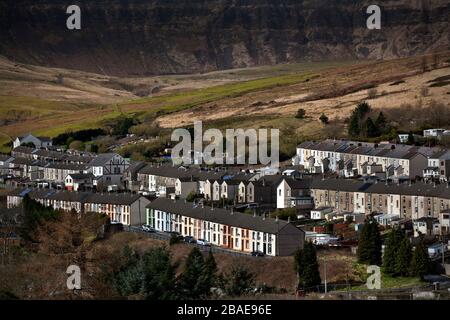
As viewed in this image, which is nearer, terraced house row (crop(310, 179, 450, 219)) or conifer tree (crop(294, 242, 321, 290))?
conifer tree (crop(294, 242, 321, 290))

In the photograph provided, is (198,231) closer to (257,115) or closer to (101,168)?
(101,168)

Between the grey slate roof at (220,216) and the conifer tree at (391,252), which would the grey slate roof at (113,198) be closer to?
the grey slate roof at (220,216)

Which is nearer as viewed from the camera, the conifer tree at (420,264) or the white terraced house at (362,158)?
the conifer tree at (420,264)

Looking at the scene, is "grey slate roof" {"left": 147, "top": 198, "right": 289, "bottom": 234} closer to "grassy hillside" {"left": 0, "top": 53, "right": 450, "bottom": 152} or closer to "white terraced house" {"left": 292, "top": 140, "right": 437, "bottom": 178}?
"white terraced house" {"left": 292, "top": 140, "right": 437, "bottom": 178}

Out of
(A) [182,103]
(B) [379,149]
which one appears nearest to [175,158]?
(B) [379,149]

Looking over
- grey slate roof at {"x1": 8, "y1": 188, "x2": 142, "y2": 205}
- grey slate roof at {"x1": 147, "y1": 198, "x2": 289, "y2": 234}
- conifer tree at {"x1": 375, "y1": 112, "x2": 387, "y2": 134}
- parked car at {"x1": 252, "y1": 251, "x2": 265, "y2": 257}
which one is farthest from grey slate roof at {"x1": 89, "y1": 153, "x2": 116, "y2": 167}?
parked car at {"x1": 252, "y1": 251, "x2": 265, "y2": 257}

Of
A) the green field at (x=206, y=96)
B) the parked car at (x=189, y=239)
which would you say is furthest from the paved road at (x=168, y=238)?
the green field at (x=206, y=96)

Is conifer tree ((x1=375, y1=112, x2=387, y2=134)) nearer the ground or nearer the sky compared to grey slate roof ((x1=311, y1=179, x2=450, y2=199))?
nearer the sky
